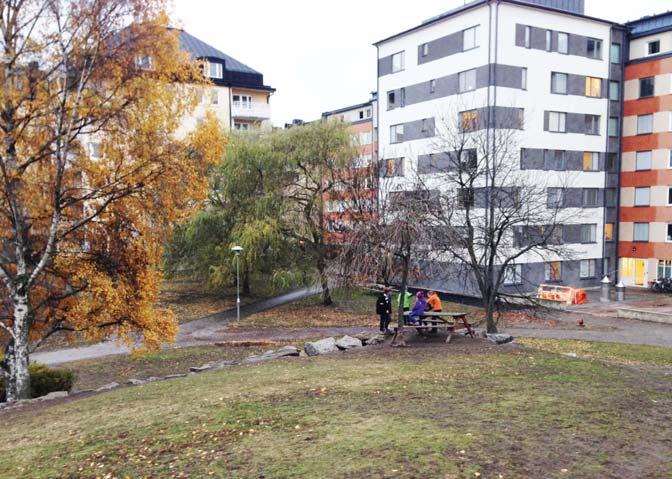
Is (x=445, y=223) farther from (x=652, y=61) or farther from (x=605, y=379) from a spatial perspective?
(x=652, y=61)

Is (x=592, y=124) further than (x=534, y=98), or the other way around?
(x=592, y=124)

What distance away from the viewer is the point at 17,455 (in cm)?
962

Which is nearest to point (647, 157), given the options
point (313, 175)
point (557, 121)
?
point (557, 121)

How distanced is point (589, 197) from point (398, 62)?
1918 centimetres

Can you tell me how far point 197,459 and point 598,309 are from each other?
3321cm

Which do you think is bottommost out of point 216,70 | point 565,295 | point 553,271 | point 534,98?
point 565,295

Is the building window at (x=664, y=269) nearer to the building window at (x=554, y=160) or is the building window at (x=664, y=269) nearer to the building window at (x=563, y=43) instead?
the building window at (x=554, y=160)

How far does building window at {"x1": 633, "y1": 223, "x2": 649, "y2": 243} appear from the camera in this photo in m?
45.3

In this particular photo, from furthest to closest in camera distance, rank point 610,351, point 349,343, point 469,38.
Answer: point 469,38 < point 610,351 < point 349,343

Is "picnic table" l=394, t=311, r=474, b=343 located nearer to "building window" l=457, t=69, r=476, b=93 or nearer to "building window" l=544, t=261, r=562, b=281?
"building window" l=544, t=261, r=562, b=281

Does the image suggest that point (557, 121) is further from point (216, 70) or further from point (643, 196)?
point (216, 70)

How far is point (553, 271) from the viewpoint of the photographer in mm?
42688

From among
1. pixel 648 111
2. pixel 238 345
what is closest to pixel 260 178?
pixel 238 345

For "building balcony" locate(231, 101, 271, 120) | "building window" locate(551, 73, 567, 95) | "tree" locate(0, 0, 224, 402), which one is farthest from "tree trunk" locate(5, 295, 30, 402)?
"building balcony" locate(231, 101, 271, 120)
